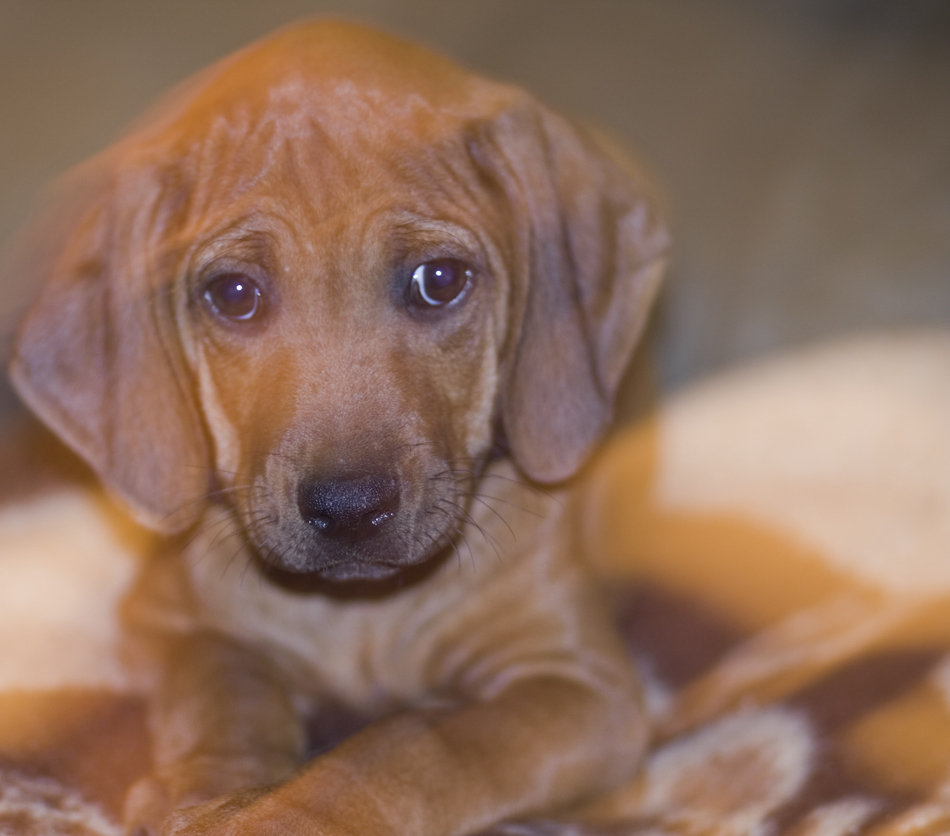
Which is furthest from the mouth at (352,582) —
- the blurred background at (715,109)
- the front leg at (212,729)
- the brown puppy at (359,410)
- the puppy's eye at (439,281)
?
the blurred background at (715,109)

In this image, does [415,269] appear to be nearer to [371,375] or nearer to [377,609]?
[371,375]

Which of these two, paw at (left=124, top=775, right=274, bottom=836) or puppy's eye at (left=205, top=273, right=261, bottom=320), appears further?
puppy's eye at (left=205, top=273, right=261, bottom=320)

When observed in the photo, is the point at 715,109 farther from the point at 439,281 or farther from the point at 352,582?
the point at 352,582

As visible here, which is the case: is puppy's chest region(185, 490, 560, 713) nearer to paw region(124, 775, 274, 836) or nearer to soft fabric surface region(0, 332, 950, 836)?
soft fabric surface region(0, 332, 950, 836)

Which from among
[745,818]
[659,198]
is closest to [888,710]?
[745,818]

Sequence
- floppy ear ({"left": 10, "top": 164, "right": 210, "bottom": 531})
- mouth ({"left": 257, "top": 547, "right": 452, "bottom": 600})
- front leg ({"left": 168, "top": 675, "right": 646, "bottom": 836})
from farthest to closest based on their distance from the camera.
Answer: mouth ({"left": 257, "top": 547, "right": 452, "bottom": 600}), floppy ear ({"left": 10, "top": 164, "right": 210, "bottom": 531}), front leg ({"left": 168, "top": 675, "right": 646, "bottom": 836})

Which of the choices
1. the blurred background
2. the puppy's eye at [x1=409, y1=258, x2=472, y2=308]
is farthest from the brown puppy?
the blurred background
